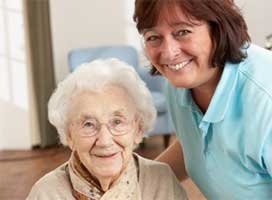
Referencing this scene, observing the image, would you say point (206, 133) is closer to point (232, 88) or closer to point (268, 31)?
point (232, 88)

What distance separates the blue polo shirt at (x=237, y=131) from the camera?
1296mm

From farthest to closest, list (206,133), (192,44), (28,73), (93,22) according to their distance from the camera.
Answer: (93,22)
(28,73)
(206,133)
(192,44)

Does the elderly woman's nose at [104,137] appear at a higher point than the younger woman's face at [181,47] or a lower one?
lower

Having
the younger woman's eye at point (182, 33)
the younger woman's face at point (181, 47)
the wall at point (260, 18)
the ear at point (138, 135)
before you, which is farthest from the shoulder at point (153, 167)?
the wall at point (260, 18)

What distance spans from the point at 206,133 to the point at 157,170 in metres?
0.25

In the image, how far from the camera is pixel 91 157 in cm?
146

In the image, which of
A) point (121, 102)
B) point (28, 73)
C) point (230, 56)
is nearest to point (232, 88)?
point (230, 56)

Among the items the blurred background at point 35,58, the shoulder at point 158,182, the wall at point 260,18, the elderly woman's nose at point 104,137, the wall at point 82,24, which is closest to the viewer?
the elderly woman's nose at point 104,137

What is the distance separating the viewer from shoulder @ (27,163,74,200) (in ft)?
4.87

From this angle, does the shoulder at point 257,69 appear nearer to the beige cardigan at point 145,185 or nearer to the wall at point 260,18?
the beige cardigan at point 145,185

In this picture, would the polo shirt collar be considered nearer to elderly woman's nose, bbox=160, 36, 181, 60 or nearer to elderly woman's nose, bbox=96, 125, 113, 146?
elderly woman's nose, bbox=160, 36, 181, 60

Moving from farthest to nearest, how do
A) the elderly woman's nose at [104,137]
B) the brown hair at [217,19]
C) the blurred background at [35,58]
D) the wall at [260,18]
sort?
1. the wall at [260,18]
2. the blurred background at [35,58]
3. the elderly woman's nose at [104,137]
4. the brown hair at [217,19]

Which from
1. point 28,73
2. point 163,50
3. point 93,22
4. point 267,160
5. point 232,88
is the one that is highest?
point 163,50

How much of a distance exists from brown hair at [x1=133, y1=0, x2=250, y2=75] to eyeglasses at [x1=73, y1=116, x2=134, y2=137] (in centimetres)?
28
